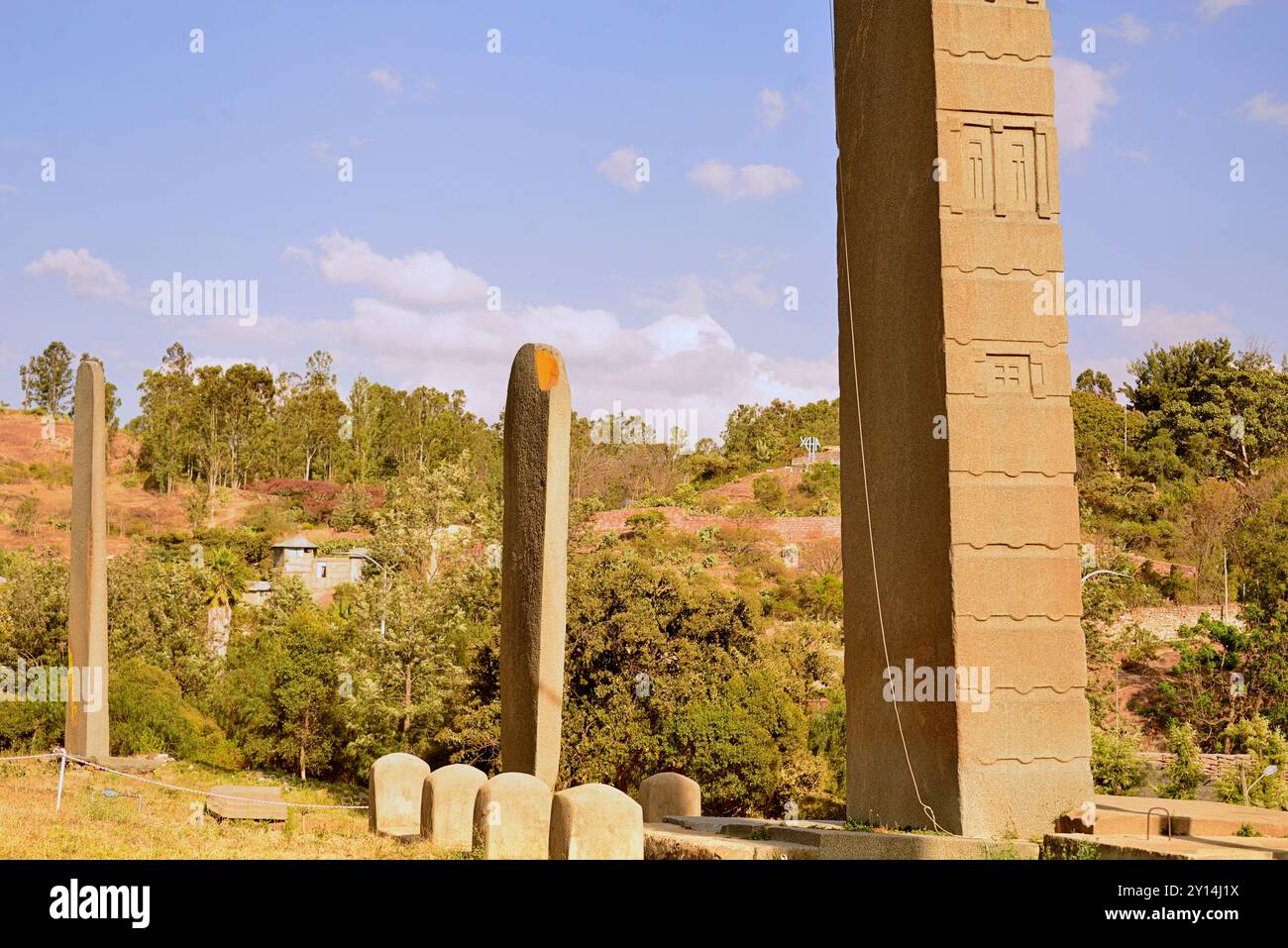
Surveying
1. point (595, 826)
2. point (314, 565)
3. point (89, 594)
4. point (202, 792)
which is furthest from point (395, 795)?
point (314, 565)

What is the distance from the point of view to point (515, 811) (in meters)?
9.17

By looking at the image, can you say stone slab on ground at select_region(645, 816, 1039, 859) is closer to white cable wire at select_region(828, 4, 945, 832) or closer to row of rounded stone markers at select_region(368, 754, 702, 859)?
white cable wire at select_region(828, 4, 945, 832)

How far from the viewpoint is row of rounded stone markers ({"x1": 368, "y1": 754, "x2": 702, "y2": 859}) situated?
8133 mm

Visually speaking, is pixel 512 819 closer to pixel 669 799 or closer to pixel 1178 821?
pixel 669 799

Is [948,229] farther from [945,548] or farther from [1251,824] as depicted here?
[1251,824]

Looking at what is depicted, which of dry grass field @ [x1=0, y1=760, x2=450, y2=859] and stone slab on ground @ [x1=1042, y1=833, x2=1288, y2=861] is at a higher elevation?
stone slab on ground @ [x1=1042, y1=833, x2=1288, y2=861]

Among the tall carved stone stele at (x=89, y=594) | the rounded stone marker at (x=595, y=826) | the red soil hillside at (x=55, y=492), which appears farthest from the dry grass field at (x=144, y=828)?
the red soil hillside at (x=55, y=492)

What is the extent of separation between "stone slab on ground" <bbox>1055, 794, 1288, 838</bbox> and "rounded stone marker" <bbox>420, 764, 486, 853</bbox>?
202 inches

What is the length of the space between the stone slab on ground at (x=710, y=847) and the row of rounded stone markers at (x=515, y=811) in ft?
1.17

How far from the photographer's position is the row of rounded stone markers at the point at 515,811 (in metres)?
8.13

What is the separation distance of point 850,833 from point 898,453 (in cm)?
274

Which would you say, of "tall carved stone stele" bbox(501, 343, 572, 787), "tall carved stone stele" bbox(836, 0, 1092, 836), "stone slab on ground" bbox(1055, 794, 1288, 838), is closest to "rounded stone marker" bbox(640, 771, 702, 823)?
"tall carved stone stele" bbox(501, 343, 572, 787)

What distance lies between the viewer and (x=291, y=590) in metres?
37.6

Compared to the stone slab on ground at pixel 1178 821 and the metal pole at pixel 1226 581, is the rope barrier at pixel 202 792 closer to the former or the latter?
the stone slab on ground at pixel 1178 821
